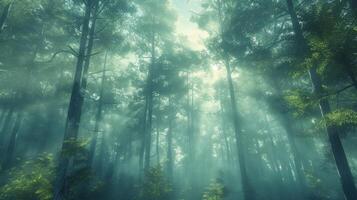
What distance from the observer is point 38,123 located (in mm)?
30906

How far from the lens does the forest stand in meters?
7.21

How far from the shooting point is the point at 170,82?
73.3 feet

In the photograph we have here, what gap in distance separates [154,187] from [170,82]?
1234cm

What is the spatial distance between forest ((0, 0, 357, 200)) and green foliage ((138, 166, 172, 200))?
0.05 metres

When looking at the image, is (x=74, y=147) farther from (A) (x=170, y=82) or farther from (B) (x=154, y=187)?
(A) (x=170, y=82)

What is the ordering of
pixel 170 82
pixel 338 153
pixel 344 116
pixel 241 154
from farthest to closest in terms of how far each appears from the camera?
1. pixel 170 82
2. pixel 241 154
3. pixel 338 153
4. pixel 344 116

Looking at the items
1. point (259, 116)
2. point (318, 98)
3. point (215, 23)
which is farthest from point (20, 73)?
point (259, 116)

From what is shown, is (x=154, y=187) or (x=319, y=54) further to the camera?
(x=154, y=187)

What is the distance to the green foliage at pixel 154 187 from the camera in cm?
1155

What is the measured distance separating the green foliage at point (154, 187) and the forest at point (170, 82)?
5 cm

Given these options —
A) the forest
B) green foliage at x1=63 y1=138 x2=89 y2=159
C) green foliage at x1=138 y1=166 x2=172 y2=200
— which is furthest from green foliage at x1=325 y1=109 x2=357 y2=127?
green foliage at x1=138 y1=166 x2=172 y2=200

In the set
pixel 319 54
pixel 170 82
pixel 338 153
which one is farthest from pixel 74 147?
pixel 170 82

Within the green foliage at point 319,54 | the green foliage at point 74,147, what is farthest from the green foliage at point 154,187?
the green foliage at point 319,54

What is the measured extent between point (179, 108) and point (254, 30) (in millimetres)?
17475
